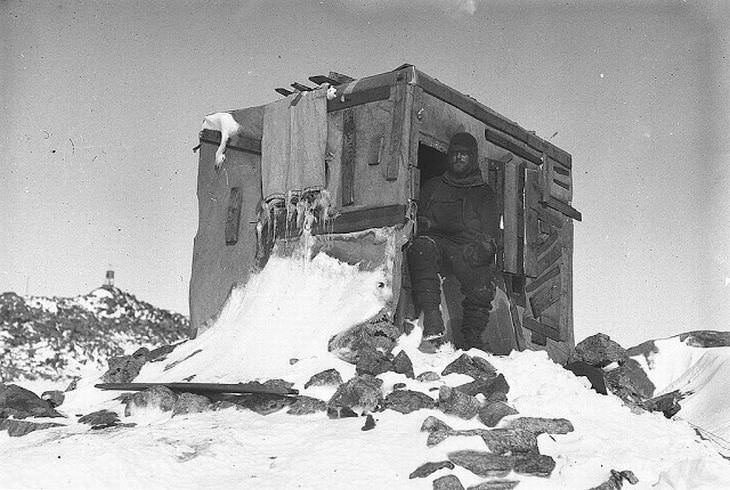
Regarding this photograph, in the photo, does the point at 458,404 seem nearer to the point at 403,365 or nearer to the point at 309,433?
the point at 403,365

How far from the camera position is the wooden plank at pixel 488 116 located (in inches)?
361

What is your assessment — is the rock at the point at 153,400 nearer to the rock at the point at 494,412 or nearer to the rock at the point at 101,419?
the rock at the point at 101,419

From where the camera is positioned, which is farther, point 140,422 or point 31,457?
point 140,422

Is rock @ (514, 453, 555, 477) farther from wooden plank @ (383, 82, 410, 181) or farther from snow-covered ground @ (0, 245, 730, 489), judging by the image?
wooden plank @ (383, 82, 410, 181)

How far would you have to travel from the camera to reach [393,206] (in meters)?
8.64

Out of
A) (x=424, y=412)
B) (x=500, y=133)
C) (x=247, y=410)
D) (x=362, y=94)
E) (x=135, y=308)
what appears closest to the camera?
(x=424, y=412)

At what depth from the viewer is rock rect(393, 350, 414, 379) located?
759 cm

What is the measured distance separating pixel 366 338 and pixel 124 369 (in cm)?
306

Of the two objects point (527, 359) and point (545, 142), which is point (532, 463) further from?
point (545, 142)

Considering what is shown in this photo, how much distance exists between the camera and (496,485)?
5695mm

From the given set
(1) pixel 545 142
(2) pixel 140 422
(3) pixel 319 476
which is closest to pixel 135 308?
(1) pixel 545 142

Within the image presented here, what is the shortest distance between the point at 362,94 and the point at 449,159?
1177 mm

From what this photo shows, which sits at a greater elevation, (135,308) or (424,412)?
(135,308)

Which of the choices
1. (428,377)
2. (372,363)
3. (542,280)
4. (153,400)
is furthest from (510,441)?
(542,280)
